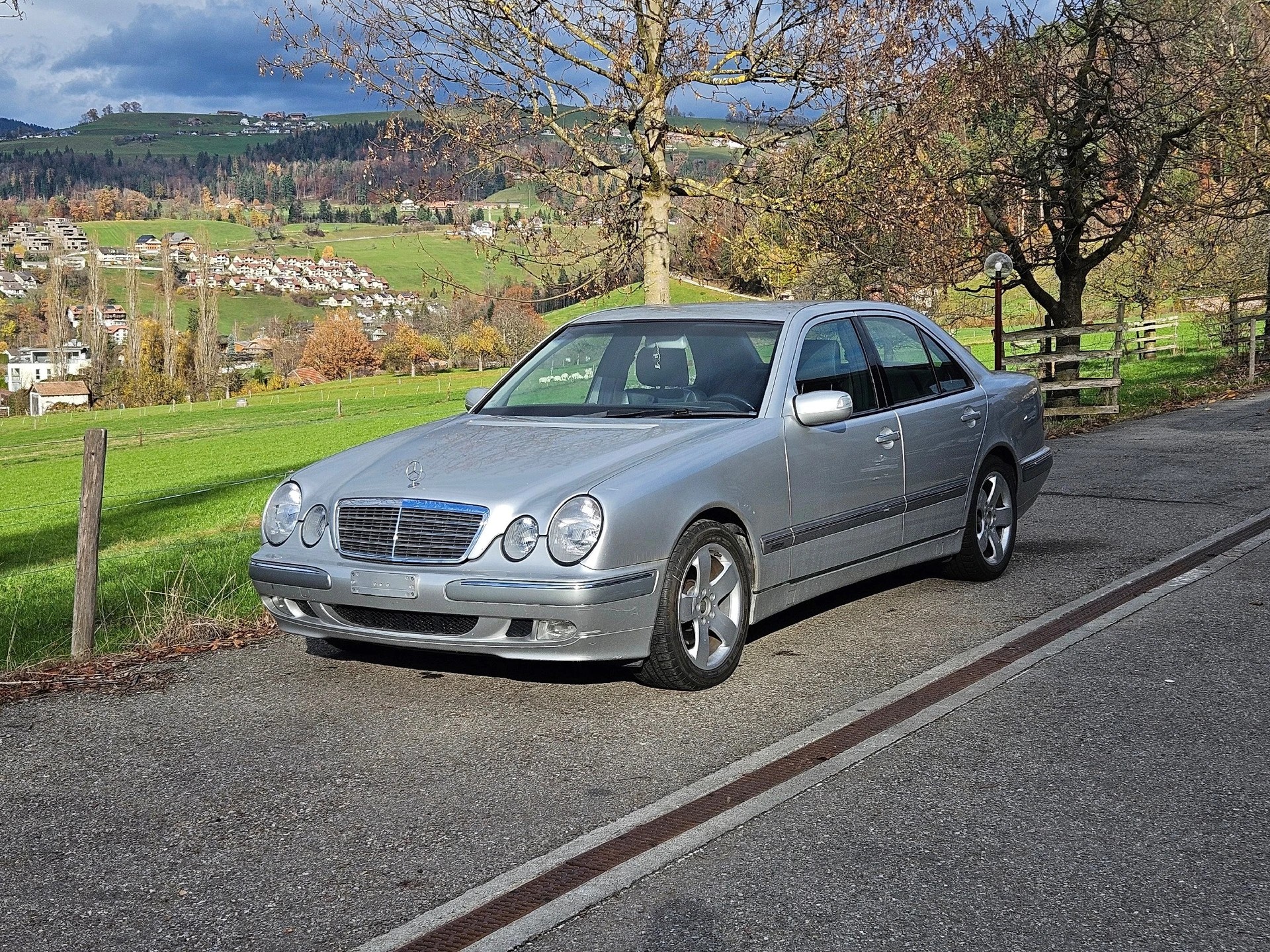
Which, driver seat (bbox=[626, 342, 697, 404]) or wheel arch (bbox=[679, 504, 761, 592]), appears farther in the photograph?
driver seat (bbox=[626, 342, 697, 404])

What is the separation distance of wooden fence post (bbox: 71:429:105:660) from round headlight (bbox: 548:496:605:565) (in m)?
2.64

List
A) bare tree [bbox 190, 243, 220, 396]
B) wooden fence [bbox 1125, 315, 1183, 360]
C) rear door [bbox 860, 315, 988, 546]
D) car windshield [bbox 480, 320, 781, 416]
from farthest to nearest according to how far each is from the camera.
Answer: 1. bare tree [bbox 190, 243, 220, 396]
2. wooden fence [bbox 1125, 315, 1183, 360]
3. rear door [bbox 860, 315, 988, 546]
4. car windshield [bbox 480, 320, 781, 416]

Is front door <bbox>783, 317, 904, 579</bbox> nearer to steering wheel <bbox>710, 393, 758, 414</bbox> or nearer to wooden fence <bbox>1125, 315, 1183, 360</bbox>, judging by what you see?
steering wheel <bbox>710, 393, 758, 414</bbox>

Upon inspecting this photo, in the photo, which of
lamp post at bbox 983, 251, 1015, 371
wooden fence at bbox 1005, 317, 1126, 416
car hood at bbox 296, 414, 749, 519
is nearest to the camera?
car hood at bbox 296, 414, 749, 519

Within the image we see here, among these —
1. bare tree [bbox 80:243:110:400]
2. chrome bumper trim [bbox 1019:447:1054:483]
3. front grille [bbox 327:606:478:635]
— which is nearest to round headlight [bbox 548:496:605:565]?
front grille [bbox 327:606:478:635]

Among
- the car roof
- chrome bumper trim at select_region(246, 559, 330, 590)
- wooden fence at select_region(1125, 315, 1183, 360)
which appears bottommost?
chrome bumper trim at select_region(246, 559, 330, 590)

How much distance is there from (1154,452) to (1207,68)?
25.5ft

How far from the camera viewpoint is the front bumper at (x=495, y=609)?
17.2 ft

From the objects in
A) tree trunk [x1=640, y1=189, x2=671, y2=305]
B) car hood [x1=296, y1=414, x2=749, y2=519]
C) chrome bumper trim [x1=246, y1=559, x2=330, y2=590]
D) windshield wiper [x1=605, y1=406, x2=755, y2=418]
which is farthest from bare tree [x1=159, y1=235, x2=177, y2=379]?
chrome bumper trim [x1=246, y1=559, x2=330, y2=590]

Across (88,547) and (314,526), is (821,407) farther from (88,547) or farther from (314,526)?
(88,547)

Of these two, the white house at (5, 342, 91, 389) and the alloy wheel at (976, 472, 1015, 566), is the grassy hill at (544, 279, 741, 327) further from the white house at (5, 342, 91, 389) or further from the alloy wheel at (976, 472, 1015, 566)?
the white house at (5, 342, 91, 389)

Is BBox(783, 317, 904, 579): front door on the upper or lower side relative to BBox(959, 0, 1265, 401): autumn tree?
lower

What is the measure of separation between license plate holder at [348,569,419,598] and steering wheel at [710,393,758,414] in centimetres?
184

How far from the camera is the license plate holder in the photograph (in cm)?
537
